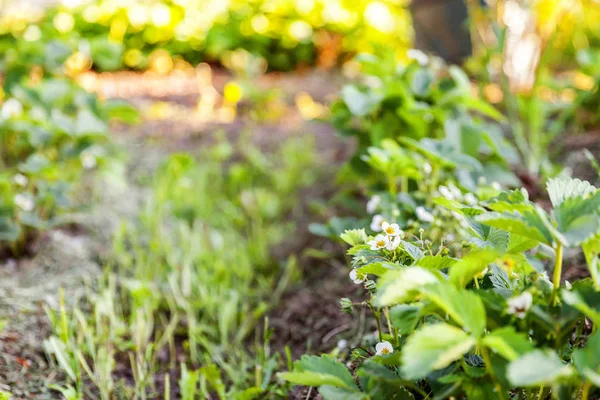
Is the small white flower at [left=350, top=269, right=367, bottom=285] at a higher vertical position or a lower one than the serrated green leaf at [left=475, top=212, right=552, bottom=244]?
lower

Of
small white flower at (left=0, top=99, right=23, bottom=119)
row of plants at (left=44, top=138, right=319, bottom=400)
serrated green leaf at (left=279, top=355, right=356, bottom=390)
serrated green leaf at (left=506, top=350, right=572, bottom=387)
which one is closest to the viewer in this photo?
serrated green leaf at (left=506, top=350, right=572, bottom=387)

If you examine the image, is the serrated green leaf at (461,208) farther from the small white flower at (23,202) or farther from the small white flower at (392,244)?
the small white flower at (23,202)

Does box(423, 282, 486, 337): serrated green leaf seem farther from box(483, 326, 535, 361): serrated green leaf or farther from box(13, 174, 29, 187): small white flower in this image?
box(13, 174, 29, 187): small white flower

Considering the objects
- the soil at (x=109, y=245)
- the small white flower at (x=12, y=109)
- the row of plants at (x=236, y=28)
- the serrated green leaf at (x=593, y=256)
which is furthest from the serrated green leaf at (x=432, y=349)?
the row of plants at (x=236, y=28)

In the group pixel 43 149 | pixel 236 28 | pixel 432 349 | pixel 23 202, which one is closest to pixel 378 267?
pixel 432 349

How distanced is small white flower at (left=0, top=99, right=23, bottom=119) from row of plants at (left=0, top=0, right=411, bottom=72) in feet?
7.82

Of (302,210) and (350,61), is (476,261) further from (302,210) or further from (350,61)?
(350,61)

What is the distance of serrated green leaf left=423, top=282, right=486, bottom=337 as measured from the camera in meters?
0.73

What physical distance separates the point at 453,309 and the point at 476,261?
0.34 feet

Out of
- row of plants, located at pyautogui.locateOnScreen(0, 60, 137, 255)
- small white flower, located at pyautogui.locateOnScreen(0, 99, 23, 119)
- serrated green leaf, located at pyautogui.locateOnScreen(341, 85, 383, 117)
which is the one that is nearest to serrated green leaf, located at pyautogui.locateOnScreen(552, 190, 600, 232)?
serrated green leaf, located at pyautogui.locateOnScreen(341, 85, 383, 117)

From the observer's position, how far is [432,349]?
714mm

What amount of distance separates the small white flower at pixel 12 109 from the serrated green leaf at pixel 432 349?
1639 millimetres

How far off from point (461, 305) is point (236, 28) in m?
3.98

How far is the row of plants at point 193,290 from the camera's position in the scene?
1.37 m
